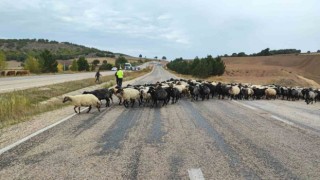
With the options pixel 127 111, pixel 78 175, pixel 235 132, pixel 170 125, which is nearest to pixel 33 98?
pixel 127 111

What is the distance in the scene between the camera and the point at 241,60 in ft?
463

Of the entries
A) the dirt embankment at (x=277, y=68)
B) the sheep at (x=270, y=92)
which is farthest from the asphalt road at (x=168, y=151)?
the dirt embankment at (x=277, y=68)

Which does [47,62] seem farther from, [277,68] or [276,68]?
[277,68]

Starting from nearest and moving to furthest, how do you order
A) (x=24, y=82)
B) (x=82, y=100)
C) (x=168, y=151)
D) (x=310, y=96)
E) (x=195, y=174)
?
(x=195, y=174)
(x=168, y=151)
(x=82, y=100)
(x=310, y=96)
(x=24, y=82)

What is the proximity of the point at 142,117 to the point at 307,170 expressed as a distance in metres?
7.87

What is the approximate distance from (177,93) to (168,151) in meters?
13.1

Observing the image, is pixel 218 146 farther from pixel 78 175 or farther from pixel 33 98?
pixel 33 98

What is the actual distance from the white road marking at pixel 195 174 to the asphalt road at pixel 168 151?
0.01m

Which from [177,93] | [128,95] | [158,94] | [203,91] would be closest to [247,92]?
[203,91]

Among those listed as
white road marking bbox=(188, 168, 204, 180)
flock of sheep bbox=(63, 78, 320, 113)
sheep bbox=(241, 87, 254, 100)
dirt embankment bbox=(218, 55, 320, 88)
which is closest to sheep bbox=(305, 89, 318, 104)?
flock of sheep bbox=(63, 78, 320, 113)

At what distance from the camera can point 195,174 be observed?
20.6 ft

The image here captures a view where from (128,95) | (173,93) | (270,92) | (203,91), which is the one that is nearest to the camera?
(128,95)

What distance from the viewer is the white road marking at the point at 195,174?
6.06 meters

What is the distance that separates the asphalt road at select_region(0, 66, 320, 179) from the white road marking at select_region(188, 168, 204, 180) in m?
0.01
